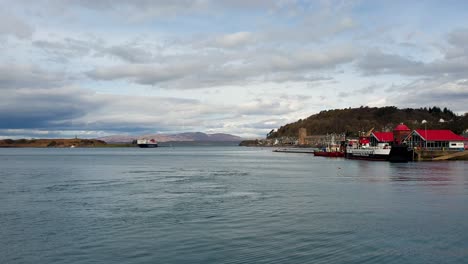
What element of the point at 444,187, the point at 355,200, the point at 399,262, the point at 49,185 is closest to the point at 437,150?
the point at 444,187

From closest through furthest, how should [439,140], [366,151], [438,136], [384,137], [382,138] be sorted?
[366,151] < [439,140] < [438,136] < [382,138] < [384,137]

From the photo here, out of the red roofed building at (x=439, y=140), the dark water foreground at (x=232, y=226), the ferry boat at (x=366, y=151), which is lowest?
the dark water foreground at (x=232, y=226)

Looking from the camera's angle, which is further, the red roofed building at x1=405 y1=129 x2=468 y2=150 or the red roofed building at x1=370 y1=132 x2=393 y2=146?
the red roofed building at x1=370 y1=132 x2=393 y2=146

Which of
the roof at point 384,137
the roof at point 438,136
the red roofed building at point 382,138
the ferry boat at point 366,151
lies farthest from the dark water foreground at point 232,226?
the roof at point 384,137

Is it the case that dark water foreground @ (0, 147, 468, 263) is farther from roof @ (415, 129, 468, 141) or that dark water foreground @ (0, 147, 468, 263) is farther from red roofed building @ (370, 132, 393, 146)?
red roofed building @ (370, 132, 393, 146)

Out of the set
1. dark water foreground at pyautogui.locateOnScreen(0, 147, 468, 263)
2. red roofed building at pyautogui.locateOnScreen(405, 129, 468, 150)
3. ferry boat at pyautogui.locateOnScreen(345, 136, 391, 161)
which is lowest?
dark water foreground at pyautogui.locateOnScreen(0, 147, 468, 263)

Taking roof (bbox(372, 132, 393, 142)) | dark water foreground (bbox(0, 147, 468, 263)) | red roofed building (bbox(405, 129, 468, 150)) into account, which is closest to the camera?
dark water foreground (bbox(0, 147, 468, 263))

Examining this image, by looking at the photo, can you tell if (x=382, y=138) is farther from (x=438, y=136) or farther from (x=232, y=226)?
(x=232, y=226)

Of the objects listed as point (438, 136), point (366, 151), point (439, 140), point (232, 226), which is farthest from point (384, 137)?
point (232, 226)

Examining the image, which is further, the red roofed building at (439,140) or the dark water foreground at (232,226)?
the red roofed building at (439,140)

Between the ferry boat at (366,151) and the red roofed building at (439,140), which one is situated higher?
the red roofed building at (439,140)

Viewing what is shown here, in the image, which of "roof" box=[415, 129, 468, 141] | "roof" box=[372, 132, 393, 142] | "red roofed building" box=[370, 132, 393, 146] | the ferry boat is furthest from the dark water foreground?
"roof" box=[372, 132, 393, 142]

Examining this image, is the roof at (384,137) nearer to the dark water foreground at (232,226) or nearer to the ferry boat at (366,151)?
the ferry boat at (366,151)

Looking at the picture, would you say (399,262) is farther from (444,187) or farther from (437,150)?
(437,150)
